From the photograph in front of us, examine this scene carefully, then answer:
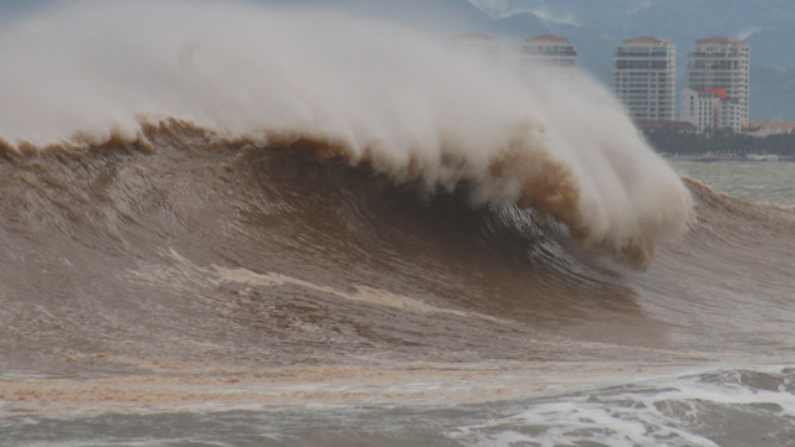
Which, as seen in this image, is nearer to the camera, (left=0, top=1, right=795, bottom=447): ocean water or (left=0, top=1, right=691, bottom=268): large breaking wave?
(left=0, top=1, right=795, bottom=447): ocean water

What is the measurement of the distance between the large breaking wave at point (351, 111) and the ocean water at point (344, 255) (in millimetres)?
40

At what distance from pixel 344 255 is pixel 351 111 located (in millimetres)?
2870

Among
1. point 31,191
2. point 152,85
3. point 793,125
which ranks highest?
point 793,125

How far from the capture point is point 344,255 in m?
11.6

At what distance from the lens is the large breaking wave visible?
42.0 feet

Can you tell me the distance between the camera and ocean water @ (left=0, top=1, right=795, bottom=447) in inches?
263

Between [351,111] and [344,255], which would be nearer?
[344,255]

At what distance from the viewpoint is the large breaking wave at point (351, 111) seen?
42.0 ft

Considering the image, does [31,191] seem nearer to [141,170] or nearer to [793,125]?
[141,170]

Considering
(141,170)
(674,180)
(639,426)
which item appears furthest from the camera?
(674,180)

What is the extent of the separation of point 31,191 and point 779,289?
9.47 m

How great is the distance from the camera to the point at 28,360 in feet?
24.5

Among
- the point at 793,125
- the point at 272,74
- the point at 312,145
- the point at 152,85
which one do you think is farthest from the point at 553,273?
the point at 793,125

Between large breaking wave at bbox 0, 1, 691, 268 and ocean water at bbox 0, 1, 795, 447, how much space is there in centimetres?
4
